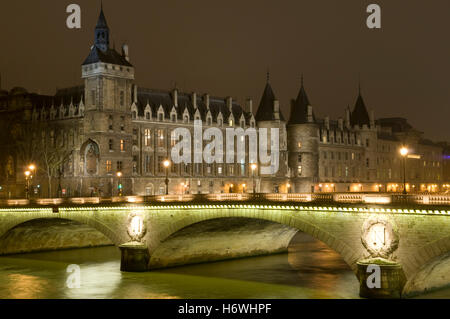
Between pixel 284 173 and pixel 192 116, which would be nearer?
pixel 192 116

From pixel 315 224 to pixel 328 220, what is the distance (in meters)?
1.20

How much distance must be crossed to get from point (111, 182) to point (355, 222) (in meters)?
59.9

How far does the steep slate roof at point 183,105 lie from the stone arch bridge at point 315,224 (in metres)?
43.4

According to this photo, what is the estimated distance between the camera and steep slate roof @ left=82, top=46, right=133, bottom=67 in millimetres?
97500

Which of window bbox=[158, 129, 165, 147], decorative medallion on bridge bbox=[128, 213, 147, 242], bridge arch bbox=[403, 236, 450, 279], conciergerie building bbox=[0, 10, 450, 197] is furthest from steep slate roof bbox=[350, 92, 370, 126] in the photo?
bridge arch bbox=[403, 236, 450, 279]

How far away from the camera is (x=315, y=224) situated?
45.9m

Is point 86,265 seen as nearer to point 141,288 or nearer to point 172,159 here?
point 141,288

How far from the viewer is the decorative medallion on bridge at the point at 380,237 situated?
1613 inches

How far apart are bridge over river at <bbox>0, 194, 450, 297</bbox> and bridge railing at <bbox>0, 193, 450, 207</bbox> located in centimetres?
6

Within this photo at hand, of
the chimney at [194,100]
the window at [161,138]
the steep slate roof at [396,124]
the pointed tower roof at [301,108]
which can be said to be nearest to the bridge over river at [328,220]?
the window at [161,138]

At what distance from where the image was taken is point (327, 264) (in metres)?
62.8

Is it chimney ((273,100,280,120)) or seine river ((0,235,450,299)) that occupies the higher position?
chimney ((273,100,280,120))

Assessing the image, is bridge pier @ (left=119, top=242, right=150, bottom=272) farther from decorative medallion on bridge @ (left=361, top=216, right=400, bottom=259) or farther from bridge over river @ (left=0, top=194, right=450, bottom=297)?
decorative medallion on bridge @ (left=361, top=216, right=400, bottom=259)

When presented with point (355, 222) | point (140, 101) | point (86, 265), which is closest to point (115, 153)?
point (140, 101)
